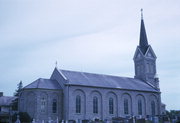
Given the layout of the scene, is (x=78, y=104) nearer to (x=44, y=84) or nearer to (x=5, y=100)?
(x=44, y=84)

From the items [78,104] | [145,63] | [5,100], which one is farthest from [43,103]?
[145,63]

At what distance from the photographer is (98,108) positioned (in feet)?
172

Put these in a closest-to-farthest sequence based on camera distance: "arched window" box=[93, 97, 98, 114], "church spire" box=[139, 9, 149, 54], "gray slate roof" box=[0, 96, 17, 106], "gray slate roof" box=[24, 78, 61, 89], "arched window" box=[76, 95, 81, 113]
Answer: "gray slate roof" box=[24, 78, 61, 89] < "arched window" box=[76, 95, 81, 113] < "arched window" box=[93, 97, 98, 114] < "gray slate roof" box=[0, 96, 17, 106] < "church spire" box=[139, 9, 149, 54]

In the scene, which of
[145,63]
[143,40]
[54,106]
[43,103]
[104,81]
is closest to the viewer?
[43,103]

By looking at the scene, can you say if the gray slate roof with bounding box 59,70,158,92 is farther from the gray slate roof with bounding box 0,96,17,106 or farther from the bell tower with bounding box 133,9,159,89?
the gray slate roof with bounding box 0,96,17,106

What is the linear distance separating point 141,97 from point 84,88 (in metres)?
14.6

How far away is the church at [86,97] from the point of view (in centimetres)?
4853

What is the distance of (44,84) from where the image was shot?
50.0 metres

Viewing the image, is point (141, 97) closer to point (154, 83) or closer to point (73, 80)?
point (154, 83)

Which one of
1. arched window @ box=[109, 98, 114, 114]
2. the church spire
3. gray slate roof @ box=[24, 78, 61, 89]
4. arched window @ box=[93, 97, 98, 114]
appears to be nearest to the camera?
gray slate roof @ box=[24, 78, 61, 89]

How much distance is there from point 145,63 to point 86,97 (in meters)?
20.8

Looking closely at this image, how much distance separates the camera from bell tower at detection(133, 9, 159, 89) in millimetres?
64750

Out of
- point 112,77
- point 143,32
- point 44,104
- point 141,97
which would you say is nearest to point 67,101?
point 44,104

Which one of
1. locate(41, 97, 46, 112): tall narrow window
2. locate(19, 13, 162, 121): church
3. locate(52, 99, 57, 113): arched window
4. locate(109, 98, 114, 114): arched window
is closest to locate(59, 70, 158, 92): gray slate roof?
locate(19, 13, 162, 121): church
